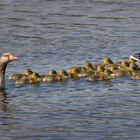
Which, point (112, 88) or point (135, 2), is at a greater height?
point (135, 2)

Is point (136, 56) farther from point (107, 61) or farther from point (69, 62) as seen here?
point (69, 62)

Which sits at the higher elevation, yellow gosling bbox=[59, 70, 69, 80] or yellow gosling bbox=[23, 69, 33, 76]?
yellow gosling bbox=[23, 69, 33, 76]

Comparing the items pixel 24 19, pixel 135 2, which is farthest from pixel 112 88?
pixel 135 2

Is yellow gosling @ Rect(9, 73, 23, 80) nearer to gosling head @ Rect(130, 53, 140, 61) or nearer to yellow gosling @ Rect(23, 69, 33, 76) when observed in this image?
yellow gosling @ Rect(23, 69, 33, 76)

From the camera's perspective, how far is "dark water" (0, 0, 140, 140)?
16219mm

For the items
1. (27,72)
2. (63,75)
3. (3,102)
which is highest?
(27,72)

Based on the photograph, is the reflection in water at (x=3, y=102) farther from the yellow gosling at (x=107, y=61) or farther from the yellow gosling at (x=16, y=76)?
the yellow gosling at (x=107, y=61)

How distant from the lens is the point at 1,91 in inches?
775

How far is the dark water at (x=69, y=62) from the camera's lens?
16.2 meters

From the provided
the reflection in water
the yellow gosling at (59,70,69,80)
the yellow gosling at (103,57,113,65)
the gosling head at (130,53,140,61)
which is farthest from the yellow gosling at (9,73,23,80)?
the gosling head at (130,53,140,61)

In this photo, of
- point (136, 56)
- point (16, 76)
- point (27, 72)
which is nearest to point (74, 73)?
point (27, 72)

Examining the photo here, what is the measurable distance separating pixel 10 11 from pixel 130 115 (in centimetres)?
1566

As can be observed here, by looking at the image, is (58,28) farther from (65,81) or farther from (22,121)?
(22,121)

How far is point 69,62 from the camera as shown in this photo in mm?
23125
